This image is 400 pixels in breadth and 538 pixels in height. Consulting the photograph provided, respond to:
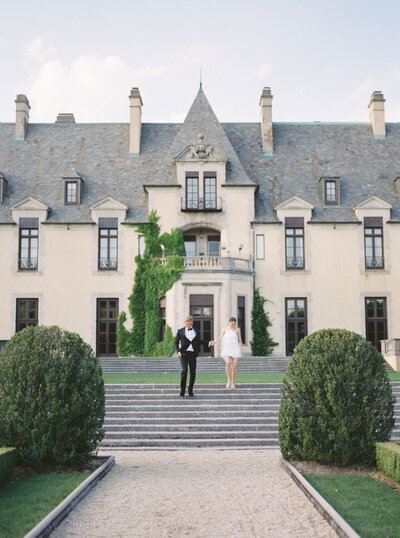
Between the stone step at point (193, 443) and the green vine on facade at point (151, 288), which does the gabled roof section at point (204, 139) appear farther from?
the stone step at point (193, 443)

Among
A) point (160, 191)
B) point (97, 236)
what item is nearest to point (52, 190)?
point (97, 236)

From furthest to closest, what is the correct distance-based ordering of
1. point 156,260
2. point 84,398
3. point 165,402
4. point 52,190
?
point 52,190
point 156,260
point 165,402
point 84,398

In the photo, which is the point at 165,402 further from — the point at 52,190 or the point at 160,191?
the point at 52,190

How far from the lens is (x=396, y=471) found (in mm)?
9320

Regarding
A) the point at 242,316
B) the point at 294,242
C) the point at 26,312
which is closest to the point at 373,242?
the point at 294,242

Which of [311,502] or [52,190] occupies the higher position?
[52,190]

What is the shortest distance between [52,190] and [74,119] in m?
7.57

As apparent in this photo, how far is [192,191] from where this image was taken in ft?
119

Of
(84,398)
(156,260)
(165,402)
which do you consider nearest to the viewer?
(84,398)

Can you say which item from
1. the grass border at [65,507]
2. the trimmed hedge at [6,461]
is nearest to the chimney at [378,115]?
the grass border at [65,507]

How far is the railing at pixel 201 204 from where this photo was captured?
35.7 meters

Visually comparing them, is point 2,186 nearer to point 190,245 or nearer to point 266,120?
point 190,245

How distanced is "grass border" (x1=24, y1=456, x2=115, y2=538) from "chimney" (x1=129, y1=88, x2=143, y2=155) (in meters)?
30.7

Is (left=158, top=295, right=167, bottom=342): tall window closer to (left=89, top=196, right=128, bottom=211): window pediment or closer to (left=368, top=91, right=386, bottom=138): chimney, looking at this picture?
(left=89, top=196, right=128, bottom=211): window pediment
